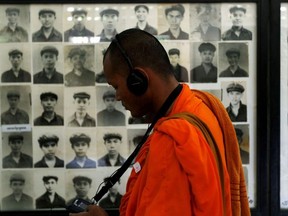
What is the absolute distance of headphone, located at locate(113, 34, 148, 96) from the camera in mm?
1128

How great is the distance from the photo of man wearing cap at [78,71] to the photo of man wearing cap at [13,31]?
0.87ft

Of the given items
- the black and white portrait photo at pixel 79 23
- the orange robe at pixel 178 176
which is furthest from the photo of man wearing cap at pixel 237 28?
the orange robe at pixel 178 176

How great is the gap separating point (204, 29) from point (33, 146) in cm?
111

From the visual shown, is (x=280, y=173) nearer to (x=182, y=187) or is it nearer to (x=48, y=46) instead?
(x=182, y=187)

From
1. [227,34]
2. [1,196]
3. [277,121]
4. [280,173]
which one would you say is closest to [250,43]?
[227,34]

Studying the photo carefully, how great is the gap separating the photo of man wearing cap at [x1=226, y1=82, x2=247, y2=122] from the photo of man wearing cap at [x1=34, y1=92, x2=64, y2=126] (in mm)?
918

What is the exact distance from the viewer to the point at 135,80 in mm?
1129

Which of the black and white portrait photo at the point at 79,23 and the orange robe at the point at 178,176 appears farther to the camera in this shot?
the black and white portrait photo at the point at 79,23

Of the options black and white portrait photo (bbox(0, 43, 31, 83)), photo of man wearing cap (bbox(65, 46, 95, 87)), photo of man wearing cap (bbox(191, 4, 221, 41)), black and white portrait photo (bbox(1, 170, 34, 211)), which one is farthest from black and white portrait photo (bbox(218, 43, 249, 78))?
black and white portrait photo (bbox(1, 170, 34, 211))

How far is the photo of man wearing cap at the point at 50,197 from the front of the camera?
2.10 m

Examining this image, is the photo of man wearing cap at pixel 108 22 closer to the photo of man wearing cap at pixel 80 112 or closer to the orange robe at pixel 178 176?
the photo of man wearing cap at pixel 80 112

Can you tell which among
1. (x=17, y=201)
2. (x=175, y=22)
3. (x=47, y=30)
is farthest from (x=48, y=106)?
(x=175, y=22)

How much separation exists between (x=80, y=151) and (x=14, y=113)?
16.0 inches

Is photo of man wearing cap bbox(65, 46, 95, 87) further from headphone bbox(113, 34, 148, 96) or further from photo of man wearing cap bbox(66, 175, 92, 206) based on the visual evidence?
headphone bbox(113, 34, 148, 96)
